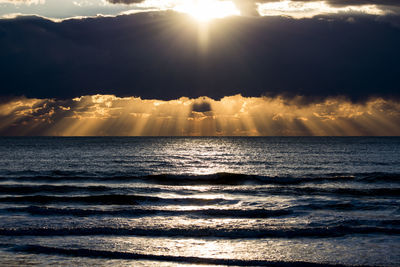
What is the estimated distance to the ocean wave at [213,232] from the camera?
17.9 m

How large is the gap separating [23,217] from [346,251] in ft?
52.0

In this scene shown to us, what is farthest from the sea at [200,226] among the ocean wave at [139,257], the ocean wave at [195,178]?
the ocean wave at [195,178]

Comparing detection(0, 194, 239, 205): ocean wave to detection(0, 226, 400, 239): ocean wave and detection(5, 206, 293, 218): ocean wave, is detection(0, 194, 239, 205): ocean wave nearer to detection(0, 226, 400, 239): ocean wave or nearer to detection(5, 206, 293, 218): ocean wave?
detection(5, 206, 293, 218): ocean wave

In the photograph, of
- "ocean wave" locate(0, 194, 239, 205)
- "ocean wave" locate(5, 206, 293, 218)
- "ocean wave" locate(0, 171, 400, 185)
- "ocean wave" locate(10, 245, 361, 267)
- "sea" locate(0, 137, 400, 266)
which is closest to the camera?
"ocean wave" locate(10, 245, 361, 267)

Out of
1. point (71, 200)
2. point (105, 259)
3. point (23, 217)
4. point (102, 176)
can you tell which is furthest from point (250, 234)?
point (102, 176)

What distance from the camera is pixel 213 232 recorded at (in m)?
18.3

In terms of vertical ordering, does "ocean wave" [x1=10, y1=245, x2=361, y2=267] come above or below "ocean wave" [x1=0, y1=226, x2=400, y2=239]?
above

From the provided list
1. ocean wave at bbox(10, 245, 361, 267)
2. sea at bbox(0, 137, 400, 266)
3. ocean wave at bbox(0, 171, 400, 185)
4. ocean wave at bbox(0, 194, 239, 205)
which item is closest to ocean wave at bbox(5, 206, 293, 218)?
sea at bbox(0, 137, 400, 266)

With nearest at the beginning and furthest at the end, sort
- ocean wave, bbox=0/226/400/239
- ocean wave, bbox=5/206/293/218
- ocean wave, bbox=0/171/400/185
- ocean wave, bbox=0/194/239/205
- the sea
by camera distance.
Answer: the sea → ocean wave, bbox=0/226/400/239 → ocean wave, bbox=5/206/293/218 → ocean wave, bbox=0/194/239/205 → ocean wave, bbox=0/171/400/185

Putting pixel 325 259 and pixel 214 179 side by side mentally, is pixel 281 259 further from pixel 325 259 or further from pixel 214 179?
pixel 214 179

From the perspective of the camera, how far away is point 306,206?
82.4 ft

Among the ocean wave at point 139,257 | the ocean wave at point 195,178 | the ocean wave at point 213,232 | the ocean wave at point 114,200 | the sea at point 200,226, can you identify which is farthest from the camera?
the ocean wave at point 195,178

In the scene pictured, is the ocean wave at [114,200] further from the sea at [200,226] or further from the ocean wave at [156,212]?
the ocean wave at [156,212]

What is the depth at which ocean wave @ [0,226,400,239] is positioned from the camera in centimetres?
1792
